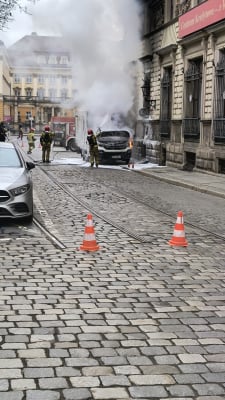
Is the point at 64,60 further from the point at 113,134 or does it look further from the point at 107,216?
the point at 107,216

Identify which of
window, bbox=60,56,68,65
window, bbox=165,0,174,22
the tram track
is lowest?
the tram track

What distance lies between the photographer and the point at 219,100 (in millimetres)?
21297

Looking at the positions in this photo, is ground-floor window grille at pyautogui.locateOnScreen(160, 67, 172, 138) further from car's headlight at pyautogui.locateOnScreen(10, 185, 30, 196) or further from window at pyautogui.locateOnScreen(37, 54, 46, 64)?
car's headlight at pyautogui.locateOnScreen(10, 185, 30, 196)

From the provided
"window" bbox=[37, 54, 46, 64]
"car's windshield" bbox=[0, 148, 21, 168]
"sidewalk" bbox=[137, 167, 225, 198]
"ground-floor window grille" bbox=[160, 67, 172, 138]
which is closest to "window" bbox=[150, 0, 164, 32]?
"ground-floor window grille" bbox=[160, 67, 172, 138]

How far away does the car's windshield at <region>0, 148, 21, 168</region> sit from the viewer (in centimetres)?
1045

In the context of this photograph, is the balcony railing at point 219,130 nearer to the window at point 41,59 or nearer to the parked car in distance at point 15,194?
the parked car in distance at point 15,194

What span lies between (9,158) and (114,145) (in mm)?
16492

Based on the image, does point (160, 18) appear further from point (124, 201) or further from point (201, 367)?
point (201, 367)

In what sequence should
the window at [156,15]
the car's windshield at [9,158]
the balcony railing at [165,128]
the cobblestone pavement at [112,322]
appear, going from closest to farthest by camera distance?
the cobblestone pavement at [112,322] → the car's windshield at [9,158] → the balcony railing at [165,128] → the window at [156,15]

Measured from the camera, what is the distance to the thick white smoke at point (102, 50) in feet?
89.8

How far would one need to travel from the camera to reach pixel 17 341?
4301 millimetres

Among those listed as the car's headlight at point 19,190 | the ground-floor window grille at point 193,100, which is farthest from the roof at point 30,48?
the car's headlight at point 19,190

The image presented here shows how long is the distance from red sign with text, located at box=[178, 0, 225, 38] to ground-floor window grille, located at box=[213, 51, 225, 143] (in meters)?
1.39

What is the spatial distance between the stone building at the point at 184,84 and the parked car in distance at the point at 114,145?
1.49m
